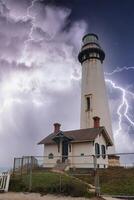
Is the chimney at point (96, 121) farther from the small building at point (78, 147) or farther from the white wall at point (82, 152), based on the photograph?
the white wall at point (82, 152)

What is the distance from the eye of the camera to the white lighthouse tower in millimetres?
33125

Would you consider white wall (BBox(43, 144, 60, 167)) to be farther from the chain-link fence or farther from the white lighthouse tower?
the white lighthouse tower

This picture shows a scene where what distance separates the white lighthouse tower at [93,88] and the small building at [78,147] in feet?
10.8

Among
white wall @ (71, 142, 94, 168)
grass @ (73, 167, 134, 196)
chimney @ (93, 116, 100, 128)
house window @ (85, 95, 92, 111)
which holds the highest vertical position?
house window @ (85, 95, 92, 111)

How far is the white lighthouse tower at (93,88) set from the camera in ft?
109

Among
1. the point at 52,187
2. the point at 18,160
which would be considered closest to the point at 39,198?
the point at 52,187

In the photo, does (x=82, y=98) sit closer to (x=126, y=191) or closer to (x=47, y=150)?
(x=47, y=150)

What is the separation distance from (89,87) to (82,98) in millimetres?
1918

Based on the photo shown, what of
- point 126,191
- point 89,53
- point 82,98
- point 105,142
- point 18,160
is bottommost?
point 126,191

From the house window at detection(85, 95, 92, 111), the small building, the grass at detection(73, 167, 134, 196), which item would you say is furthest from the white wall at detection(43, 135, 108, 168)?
the grass at detection(73, 167, 134, 196)

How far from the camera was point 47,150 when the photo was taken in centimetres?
2883

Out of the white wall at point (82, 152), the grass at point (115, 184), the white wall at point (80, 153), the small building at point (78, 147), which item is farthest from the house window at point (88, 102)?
the grass at point (115, 184)

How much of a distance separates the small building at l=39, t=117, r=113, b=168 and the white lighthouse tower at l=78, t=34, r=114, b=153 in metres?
3.28

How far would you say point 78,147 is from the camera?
2712cm
